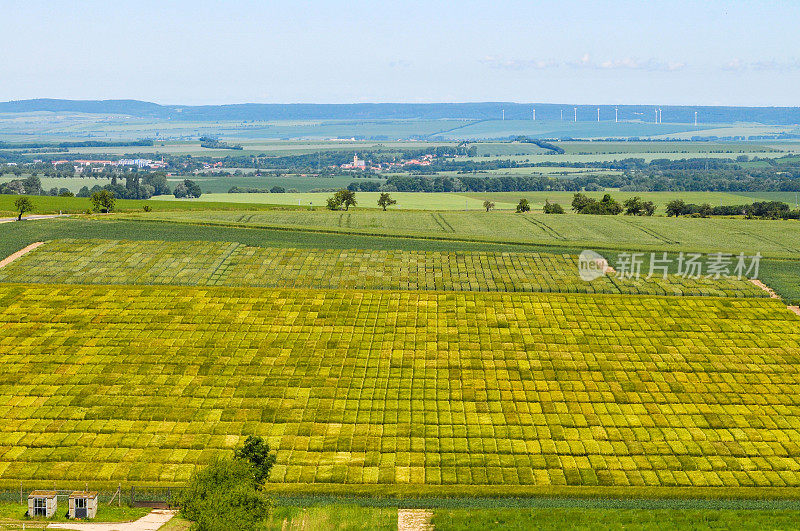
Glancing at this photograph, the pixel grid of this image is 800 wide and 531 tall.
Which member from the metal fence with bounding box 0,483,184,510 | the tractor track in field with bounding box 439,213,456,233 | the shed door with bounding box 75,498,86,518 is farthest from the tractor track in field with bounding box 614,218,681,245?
the shed door with bounding box 75,498,86,518

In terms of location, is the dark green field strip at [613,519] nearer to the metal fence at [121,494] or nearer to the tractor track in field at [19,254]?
the metal fence at [121,494]

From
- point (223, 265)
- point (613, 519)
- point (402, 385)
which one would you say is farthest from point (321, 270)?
point (613, 519)

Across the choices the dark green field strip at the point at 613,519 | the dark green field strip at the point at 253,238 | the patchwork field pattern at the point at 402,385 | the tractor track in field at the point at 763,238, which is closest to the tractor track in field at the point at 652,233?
the tractor track in field at the point at 763,238

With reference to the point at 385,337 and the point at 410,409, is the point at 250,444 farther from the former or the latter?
the point at 385,337

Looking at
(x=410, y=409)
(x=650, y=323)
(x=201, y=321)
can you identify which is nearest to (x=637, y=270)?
(x=650, y=323)

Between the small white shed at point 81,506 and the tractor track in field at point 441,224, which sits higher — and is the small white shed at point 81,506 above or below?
below

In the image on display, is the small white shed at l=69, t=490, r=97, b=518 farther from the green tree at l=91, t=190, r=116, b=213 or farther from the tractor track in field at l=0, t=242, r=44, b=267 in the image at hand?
the green tree at l=91, t=190, r=116, b=213
